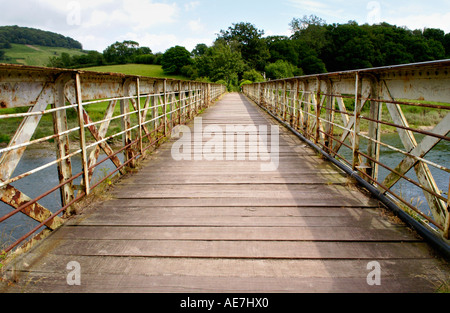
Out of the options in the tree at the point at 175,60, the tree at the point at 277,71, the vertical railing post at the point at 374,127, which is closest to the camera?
the vertical railing post at the point at 374,127

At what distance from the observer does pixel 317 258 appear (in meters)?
2.17

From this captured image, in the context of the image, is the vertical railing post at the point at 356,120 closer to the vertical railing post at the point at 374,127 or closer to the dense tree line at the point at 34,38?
the vertical railing post at the point at 374,127

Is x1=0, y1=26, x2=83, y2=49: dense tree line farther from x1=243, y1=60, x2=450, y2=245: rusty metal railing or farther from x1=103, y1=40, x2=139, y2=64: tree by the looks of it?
x1=243, y1=60, x2=450, y2=245: rusty metal railing

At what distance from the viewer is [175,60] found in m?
65.1

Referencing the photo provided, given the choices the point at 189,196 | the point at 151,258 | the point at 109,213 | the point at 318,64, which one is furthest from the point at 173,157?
the point at 318,64

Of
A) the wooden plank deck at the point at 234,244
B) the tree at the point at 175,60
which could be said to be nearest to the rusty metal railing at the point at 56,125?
the wooden plank deck at the point at 234,244

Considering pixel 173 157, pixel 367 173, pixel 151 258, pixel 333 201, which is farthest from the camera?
pixel 173 157

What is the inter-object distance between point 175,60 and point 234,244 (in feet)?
218

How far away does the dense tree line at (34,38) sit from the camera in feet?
275

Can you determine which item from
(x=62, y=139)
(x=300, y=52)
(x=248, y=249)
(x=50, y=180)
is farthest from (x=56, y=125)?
(x=300, y=52)

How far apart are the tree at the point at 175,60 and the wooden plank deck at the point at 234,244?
64.5m

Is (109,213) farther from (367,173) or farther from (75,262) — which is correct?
(367,173)

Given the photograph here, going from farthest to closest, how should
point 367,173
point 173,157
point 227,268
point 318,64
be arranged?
point 318,64 → point 173,157 → point 367,173 → point 227,268
